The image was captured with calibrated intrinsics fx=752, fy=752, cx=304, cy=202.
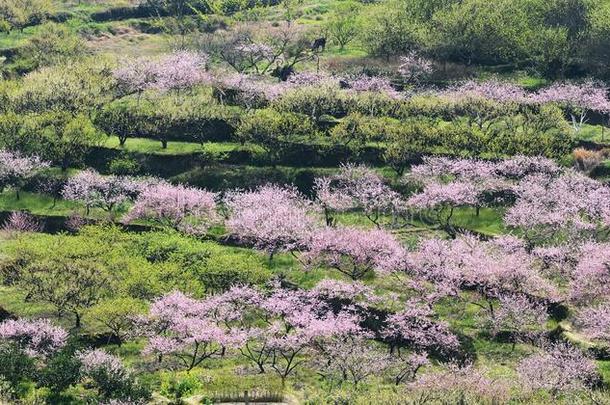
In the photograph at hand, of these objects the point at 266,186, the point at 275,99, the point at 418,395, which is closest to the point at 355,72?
the point at 275,99

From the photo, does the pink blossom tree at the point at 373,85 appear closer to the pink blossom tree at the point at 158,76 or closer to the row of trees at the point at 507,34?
the row of trees at the point at 507,34

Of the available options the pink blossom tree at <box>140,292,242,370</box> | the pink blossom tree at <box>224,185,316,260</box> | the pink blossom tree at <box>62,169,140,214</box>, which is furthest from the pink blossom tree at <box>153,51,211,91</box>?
the pink blossom tree at <box>140,292,242,370</box>

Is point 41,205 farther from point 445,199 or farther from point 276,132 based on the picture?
point 445,199

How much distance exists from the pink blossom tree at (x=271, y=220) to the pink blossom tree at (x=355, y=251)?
6.98ft

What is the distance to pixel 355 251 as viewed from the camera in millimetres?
71188

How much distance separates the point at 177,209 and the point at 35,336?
26.8 metres

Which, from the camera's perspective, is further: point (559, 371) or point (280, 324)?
point (280, 324)

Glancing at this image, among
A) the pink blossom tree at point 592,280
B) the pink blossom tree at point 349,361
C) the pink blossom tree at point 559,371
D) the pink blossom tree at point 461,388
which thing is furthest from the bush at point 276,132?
the pink blossom tree at point 461,388

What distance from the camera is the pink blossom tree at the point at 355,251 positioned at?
7100 centimetres

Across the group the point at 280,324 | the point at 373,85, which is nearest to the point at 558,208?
the point at 280,324

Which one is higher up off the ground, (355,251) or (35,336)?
(355,251)

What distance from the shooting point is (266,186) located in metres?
92.1

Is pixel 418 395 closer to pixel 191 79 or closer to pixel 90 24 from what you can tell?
pixel 191 79

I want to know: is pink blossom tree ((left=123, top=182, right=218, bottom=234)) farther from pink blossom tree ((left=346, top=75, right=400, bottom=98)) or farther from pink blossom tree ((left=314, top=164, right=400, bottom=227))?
pink blossom tree ((left=346, top=75, right=400, bottom=98))
